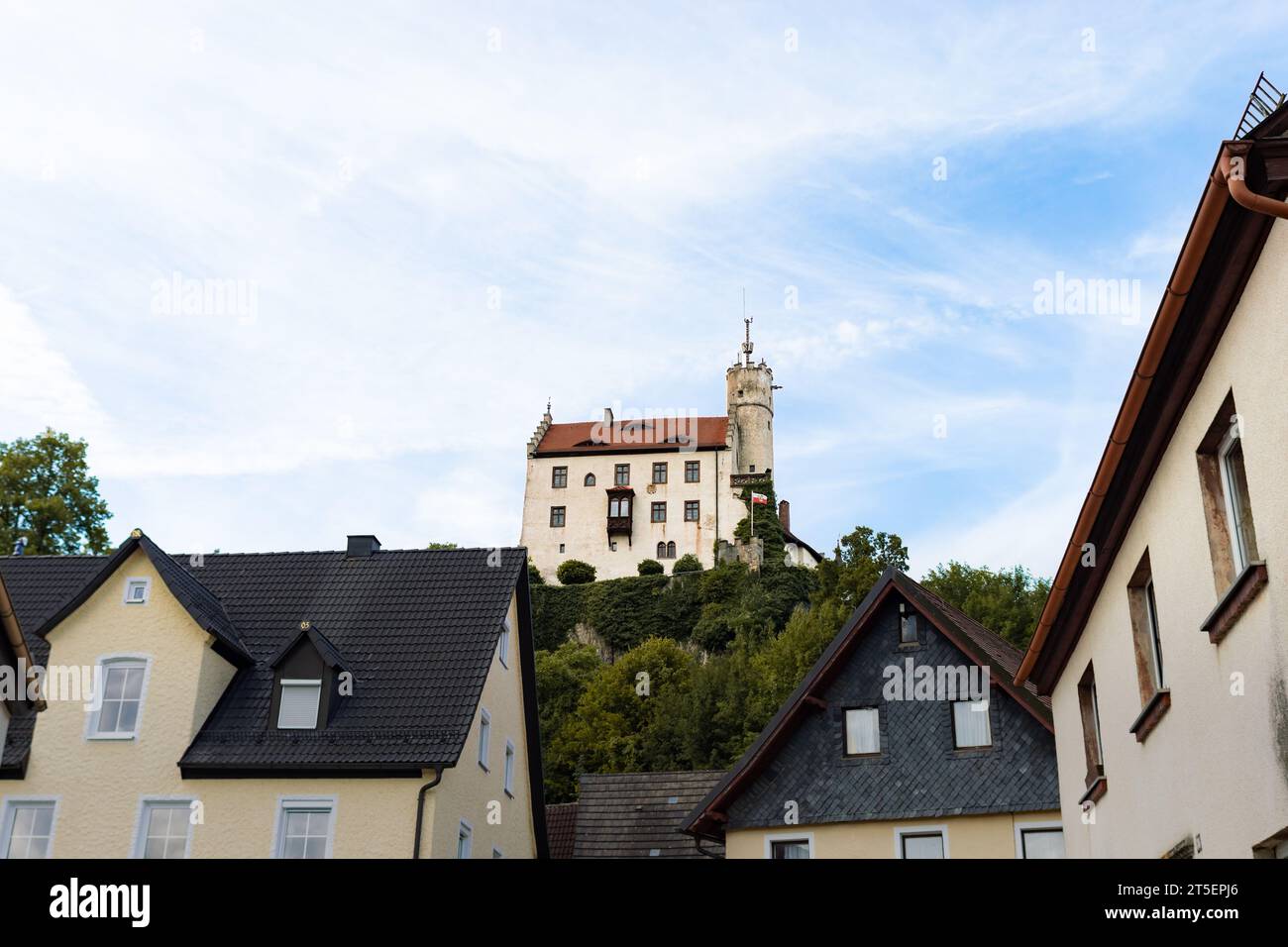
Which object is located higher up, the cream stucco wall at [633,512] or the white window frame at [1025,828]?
the cream stucco wall at [633,512]

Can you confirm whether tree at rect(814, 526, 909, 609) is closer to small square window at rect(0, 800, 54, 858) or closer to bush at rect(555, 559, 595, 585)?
bush at rect(555, 559, 595, 585)

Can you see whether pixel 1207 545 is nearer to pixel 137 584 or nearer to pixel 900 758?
pixel 900 758

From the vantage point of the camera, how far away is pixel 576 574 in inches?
3531

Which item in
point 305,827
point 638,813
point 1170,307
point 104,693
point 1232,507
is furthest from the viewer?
point 638,813

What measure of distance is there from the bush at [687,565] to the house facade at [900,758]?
65282mm

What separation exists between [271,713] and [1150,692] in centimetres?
1589

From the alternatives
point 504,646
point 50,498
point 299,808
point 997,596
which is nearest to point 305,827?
point 299,808

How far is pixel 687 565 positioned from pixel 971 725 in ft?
221

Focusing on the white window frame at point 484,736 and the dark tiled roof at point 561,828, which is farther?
the dark tiled roof at point 561,828

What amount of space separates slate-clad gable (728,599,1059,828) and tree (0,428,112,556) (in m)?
26.9

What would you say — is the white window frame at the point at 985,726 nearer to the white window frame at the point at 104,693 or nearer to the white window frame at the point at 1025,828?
the white window frame at the point at 1025,828

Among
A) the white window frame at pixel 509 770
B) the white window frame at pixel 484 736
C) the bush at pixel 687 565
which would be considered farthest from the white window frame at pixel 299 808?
the bush at pixel 687 565

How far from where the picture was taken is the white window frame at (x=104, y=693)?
22.7m
